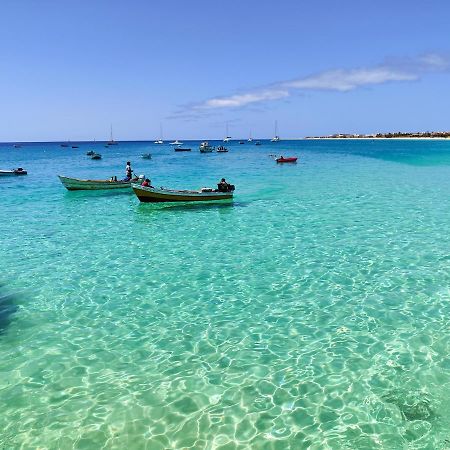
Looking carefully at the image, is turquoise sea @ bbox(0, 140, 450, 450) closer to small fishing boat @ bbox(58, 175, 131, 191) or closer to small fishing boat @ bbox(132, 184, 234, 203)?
small fishing boat @ bbox(132, 184, 234, 203)

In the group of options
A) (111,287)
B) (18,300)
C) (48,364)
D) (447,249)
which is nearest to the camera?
(48,364)

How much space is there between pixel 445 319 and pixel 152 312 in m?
8.47

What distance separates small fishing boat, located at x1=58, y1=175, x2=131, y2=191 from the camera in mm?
39406

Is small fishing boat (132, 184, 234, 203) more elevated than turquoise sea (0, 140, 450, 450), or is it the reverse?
small fishing boat (132, 184, 234, 203)

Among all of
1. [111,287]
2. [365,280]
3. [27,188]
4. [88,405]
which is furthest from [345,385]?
[27,188]

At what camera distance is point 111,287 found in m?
14.5

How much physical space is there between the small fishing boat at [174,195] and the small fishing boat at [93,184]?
9875 millimetres

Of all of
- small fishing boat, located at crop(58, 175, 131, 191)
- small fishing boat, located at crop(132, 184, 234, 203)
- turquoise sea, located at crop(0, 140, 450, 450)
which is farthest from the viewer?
small fishing boat, located at crop(58, 175, 131, 191)

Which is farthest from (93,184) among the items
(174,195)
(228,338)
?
(228,338)

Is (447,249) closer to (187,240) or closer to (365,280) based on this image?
(365,280)

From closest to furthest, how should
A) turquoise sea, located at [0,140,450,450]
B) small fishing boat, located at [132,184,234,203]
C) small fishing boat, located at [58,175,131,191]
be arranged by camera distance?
turquoise sea, located at [0,140,450,450], small fishing boat, located at [132,184,234,203], small fishing boat, located at [58,175,131,191]

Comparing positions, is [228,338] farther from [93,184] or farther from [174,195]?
[93,184]

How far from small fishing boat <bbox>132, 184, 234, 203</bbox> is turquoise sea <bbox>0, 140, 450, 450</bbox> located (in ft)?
24.1

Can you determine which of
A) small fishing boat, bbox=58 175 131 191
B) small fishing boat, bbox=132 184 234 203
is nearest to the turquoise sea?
small fishing boat, bbox=132 184 234 203
